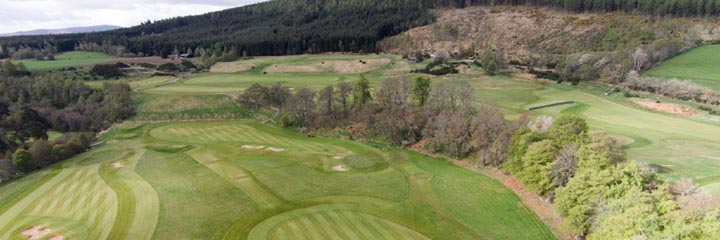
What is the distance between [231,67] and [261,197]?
11848 cm

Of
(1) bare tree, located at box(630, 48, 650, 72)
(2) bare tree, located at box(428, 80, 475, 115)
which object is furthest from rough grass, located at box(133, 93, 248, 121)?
(1) bare tree, located at box(630, 48, 650, 72)

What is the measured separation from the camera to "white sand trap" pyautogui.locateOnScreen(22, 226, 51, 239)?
122ft

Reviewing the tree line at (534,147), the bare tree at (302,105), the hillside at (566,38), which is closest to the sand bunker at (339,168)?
the tree line at (534,147)

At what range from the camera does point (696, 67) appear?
344 ft

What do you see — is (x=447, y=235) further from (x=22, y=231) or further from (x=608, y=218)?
(x=22, y=231)

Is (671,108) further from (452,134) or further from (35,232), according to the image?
(35,232)

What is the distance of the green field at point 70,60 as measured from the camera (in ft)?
443

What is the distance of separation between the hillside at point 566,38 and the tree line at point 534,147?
6294 centimetres

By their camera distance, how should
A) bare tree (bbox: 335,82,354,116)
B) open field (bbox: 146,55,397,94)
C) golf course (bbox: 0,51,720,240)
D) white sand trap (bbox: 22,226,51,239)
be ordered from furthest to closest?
open field (bbox: 146,55,397,94)
bare tree (bbox: 335,82,354,116)
golf course (bbox: 0,51,720,240)
white sand trap (bbox: 22,226,51,239)

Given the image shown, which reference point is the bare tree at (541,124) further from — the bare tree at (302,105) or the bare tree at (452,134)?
the bare tree at (302,105)

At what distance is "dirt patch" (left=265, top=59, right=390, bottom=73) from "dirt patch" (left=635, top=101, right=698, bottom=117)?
3438 inches

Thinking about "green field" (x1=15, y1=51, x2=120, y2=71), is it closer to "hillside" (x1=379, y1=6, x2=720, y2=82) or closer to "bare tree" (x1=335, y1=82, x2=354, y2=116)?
"bare tree" (x1=335, y1=82, x2=354, y2=116)

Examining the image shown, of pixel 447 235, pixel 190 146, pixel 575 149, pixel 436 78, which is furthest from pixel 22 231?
pixel 436 78

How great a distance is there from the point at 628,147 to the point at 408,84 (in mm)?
39726
